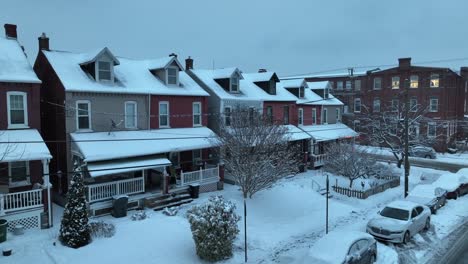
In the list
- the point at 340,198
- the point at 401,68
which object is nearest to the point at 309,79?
the point at 401,68

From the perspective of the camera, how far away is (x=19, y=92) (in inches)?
671

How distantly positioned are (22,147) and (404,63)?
151 feet

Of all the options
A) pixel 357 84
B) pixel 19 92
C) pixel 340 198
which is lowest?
pixel 340 198

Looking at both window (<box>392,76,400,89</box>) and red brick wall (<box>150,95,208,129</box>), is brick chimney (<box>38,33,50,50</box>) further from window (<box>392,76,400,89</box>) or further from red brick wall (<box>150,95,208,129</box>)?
window (<box>392,76,400,89</box>)

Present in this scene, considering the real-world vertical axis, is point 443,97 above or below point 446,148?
above

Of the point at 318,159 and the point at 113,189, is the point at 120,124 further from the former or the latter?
the point at 318,159

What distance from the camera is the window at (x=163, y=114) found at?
22.6 metres

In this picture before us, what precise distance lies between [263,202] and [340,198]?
5.94 metres

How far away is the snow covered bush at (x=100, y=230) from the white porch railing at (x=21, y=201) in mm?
3029

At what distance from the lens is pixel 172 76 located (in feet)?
78.3

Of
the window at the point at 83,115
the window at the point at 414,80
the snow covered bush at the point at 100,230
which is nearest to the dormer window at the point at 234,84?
the window at the point at 83,115

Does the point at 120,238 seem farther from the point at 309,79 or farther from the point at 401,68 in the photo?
the point at 309,79

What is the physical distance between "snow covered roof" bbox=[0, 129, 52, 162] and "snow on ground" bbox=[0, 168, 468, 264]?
330 centimetres

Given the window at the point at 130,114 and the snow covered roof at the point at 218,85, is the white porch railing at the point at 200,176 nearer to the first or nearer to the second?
the window at the point at 130,114
